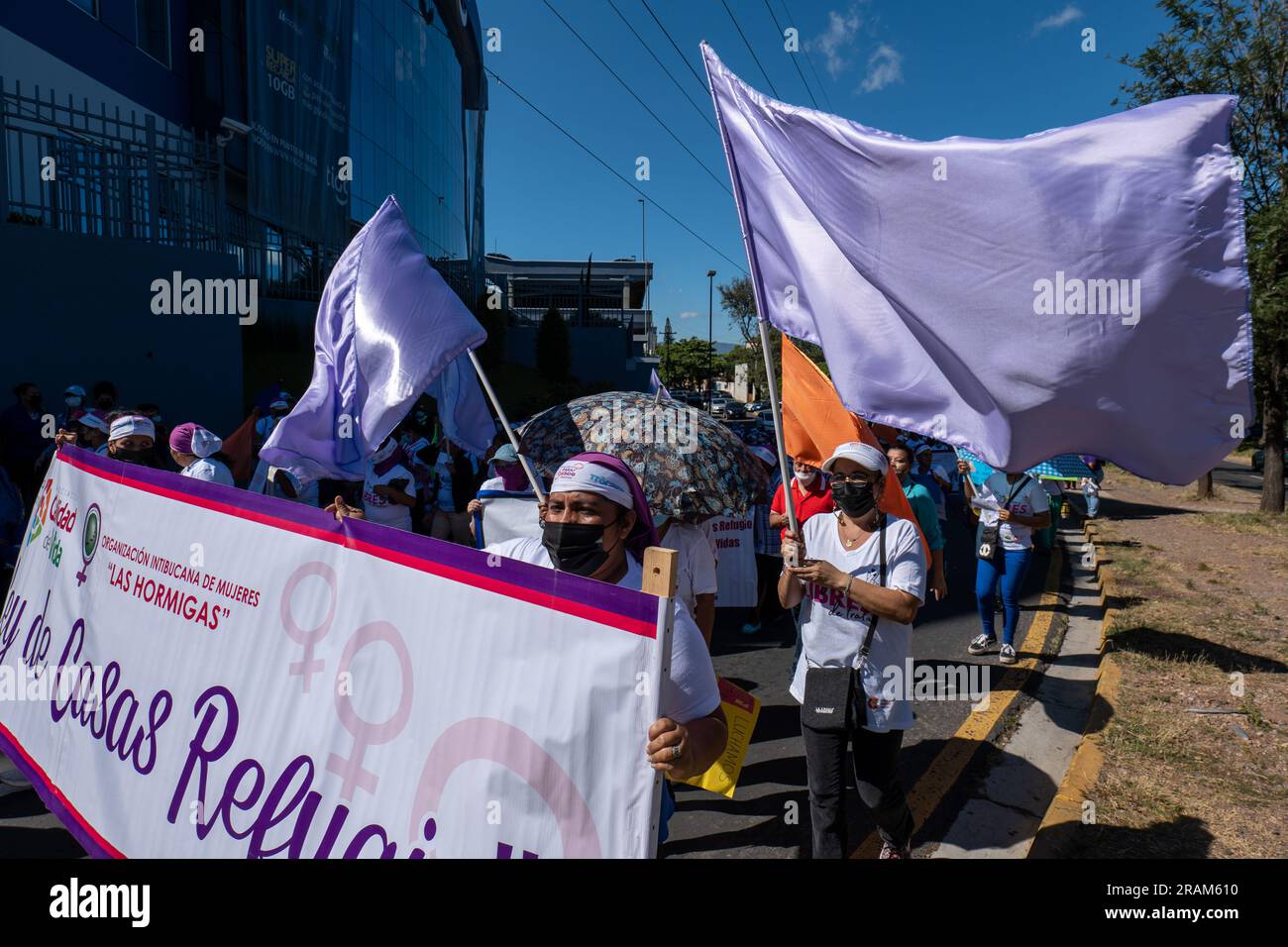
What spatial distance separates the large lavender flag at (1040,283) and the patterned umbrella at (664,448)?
164 centimetres

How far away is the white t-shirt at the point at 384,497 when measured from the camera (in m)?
5.98

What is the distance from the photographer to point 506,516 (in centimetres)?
531

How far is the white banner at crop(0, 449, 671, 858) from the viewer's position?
190 cm

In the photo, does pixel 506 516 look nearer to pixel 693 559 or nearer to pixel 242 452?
pixel 693 559

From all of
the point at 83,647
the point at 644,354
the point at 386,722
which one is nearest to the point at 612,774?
the point at 386,722

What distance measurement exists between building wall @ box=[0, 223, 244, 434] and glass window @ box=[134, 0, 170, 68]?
8.56 metres

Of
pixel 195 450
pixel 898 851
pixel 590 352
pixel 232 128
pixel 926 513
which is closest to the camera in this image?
pixel 898 851

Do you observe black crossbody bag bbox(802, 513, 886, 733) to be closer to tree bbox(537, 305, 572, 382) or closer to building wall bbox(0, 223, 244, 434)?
building wall bbox(0, 223, 244, 434)

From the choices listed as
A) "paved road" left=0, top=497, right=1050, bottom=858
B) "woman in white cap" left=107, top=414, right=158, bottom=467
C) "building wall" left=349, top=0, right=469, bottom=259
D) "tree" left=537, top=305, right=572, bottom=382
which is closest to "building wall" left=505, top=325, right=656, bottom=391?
"tree" left=537, top=305, right=572, bottom=382

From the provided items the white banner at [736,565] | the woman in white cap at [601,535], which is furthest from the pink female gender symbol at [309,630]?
the white banner at [736,565]

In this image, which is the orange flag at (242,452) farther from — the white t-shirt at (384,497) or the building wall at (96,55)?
the building wall at (96,55)

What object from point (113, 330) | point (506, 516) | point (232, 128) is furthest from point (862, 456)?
point (232, 128)

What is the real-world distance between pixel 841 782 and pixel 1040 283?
196cm

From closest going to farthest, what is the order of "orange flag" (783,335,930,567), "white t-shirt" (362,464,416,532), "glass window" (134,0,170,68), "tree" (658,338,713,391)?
"orange flag" (783,335,930,567)
"white t-shirt" (362,464,416,532)
"glass window" (134,0,170,68)
"tree" (658,338,713,391)
